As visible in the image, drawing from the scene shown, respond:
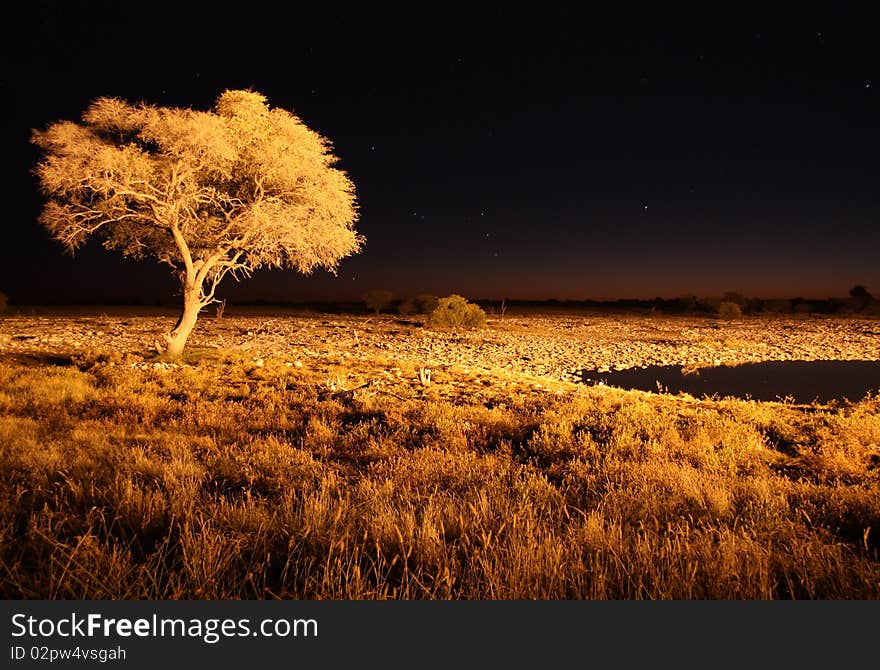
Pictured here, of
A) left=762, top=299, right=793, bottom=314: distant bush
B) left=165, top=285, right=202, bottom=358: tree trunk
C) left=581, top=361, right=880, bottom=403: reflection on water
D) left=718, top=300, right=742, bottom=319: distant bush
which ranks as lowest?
left=581, top=361, right=880, bottom=403: reflection on water

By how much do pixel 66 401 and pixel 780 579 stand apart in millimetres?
11460

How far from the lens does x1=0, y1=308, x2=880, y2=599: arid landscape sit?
332 centimetres

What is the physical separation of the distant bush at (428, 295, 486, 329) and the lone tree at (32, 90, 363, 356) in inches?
815

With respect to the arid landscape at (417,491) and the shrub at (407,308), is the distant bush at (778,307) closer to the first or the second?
the shrub at (407,308)

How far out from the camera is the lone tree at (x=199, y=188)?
14148mm

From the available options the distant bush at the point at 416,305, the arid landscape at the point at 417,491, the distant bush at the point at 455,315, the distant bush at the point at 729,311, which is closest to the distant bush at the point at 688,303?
the distant bush at the point at 729,311

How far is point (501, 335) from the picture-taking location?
33375mm

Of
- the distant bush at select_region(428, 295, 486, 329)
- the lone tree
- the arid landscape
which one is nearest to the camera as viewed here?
the arid landscape

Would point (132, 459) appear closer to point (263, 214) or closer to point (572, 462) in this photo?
point (572, 462)

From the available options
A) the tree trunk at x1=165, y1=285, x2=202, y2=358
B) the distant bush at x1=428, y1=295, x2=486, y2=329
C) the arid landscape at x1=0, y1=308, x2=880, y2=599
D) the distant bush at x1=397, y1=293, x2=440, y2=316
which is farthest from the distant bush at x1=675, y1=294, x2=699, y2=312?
the tree trunk at x1=165, y1=285, x2=202, y2=358

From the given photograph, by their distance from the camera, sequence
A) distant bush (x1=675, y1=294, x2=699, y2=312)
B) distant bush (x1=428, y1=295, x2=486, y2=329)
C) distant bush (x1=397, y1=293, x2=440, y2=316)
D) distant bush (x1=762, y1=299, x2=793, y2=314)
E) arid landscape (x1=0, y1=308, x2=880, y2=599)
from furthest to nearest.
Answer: distant bush (x1=675, y1=294, x2=699, y2=312) → distant bush (x1=762, y1=299, x2=793, y2=314) → distant bush (x1=397, y1=293, x2=440, y2=316) → distant bush (x1=428, y1=295, x2=486, y2=329) → arid landscape (x1=0, y1=308, x2=880, y2=599)

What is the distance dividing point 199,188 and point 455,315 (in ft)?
81.3

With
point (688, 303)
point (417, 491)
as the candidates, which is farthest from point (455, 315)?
point (688, 303)

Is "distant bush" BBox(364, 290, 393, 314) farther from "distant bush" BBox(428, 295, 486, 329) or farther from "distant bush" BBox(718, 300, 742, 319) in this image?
"distant bush" BBox(718, 300, 742, 319)
